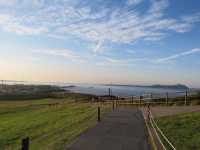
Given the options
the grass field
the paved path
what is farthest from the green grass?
the grass field

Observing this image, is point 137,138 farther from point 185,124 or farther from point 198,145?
point 185,124

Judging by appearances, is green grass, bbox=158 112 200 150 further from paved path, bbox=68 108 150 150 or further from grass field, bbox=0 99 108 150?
grass field, bbox=0 99 108 150

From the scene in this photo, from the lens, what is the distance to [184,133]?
1458cm

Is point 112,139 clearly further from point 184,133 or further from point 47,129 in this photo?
point 47,129

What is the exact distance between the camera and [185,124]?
17.3 meters

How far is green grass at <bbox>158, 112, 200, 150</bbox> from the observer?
39.5 ft

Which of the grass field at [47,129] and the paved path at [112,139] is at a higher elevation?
the paved path at [112,139]

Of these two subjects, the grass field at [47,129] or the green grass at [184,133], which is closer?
the green grass at [184,133]

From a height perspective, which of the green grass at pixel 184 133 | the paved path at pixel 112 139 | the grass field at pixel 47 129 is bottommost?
the grass field at pixel 47 129

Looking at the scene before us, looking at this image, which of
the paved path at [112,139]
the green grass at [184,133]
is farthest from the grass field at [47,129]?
the green grass at [184,133]

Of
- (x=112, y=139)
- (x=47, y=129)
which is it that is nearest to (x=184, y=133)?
(x=112, y=139)

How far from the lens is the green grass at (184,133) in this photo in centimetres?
1204

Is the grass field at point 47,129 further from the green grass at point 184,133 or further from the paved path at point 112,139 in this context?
the green grass at point 184,133

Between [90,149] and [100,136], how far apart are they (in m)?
3.08
